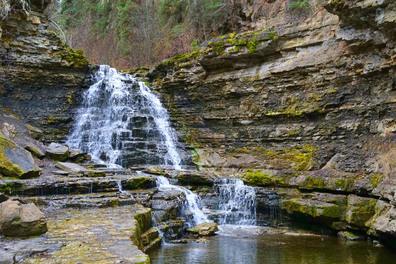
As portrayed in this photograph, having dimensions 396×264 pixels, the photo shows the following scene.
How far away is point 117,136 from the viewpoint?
14.3 metres

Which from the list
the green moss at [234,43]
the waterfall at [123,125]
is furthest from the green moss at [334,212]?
the green moss at [234,43]

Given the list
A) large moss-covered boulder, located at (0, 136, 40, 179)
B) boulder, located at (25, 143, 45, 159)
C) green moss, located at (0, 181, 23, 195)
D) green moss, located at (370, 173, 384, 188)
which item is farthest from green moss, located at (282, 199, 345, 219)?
boulder, located at (25, 143, 45, 159)

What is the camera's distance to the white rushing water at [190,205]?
31.8ft

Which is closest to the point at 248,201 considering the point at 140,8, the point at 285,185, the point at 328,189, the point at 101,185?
the point at 285,185

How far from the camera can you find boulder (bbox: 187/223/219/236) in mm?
8781

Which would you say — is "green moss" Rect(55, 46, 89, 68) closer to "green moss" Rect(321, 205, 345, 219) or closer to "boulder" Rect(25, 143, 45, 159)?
"boulder" Rect(25, 143, 45, 159)

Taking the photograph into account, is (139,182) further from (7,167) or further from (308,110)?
(308,110)

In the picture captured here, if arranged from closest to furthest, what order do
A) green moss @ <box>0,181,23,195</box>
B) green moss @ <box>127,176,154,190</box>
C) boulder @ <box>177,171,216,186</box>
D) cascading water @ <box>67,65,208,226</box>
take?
1. green moss @ <box>0,181,23,195</box>
2. green moss @ <box>127,176,154,190</box>
3. boulder @ <box>177,171,216,186</box>
4. cascading water @ <box>67,65,208,226</box>

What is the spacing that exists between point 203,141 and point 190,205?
17.8 ft

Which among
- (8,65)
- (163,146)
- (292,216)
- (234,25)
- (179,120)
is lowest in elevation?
(292,216)

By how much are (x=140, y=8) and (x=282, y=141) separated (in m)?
17.6

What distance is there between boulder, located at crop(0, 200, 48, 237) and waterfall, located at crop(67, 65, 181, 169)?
26.0 ft

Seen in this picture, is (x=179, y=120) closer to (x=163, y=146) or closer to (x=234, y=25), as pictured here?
(x=163, y=146)

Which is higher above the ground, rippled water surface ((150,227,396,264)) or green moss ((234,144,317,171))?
green moss ((234,144,317,171))
